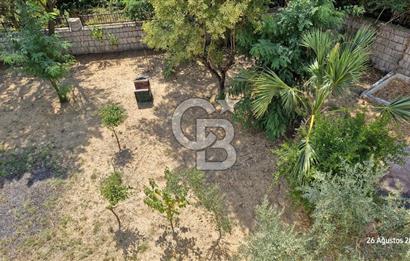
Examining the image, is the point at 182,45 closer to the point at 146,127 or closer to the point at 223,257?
the point at 146,127

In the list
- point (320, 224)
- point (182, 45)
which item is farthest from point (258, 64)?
point (320, 224)

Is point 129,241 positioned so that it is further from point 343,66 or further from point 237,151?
point 343,66

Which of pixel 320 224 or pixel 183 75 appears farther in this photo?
pixel 183 75

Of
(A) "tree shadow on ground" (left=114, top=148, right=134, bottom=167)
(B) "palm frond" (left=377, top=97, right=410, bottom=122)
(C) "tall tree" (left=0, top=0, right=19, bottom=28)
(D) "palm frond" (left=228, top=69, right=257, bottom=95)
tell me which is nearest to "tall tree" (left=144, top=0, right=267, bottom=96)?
(D) "palm frond" (left=228, top=69, right=257, bottom=95)

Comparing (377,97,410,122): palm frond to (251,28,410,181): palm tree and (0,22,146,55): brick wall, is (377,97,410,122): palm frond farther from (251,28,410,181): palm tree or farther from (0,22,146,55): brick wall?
(0,22,146,55): brick wall

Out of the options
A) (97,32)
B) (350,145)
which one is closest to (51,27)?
(97,32)
